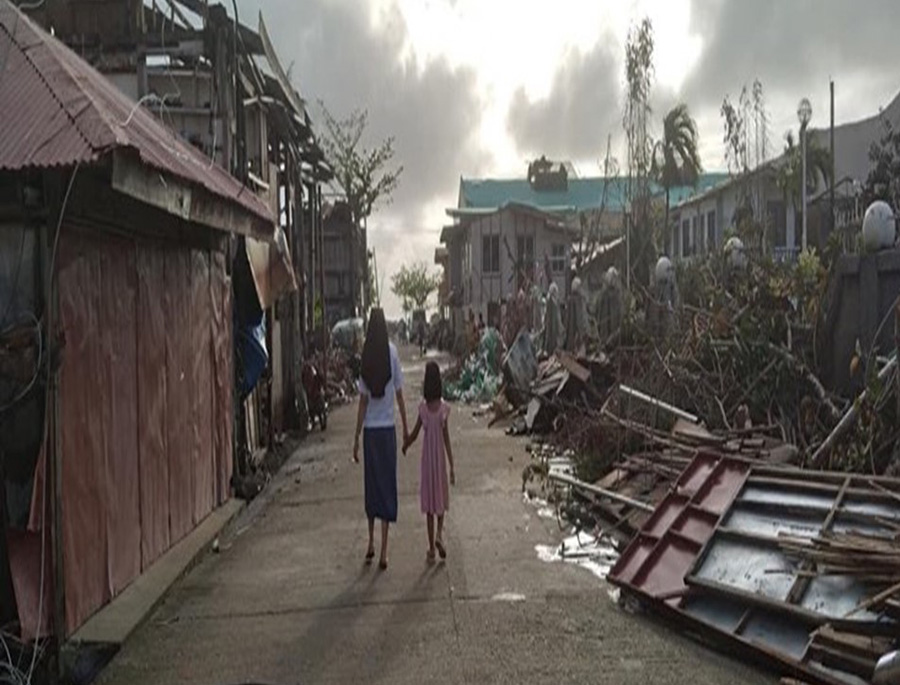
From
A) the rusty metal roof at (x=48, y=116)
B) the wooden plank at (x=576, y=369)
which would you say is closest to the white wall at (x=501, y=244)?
the wooden plank at (x=576, y=369)

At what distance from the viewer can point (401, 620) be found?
7.16 m

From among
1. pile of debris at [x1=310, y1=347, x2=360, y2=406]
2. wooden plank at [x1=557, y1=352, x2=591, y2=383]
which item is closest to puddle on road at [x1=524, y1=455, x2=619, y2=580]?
wooden plank at [x1=557, y1=352, x2=591, y2=383]

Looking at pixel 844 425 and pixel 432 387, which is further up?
pixel 432 387

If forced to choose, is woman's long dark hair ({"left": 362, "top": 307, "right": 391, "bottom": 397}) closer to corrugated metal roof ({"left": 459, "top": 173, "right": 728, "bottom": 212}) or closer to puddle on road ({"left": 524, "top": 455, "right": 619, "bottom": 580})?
puddle on road ({"left": 524, "top": 455, "right": 619, "bottom": 580})

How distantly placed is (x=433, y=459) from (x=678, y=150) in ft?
66.9

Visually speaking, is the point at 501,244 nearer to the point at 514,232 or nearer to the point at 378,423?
the point at 514,232

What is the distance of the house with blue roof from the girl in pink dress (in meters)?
19.8

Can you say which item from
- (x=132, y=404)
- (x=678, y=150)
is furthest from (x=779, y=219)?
(x=132, y=404)

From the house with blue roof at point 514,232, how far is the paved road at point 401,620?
777 inches

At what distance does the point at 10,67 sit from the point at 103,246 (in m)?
1.37

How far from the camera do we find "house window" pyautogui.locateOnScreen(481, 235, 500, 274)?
4481 centimetres

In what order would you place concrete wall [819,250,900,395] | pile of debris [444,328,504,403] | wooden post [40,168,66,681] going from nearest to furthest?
wooden post [40,168,66,681], concrete wall [819,250,900,395], pile of debris [444,328,504,403]

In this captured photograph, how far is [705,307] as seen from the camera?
14336 mm

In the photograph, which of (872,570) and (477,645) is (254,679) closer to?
(477,645)
